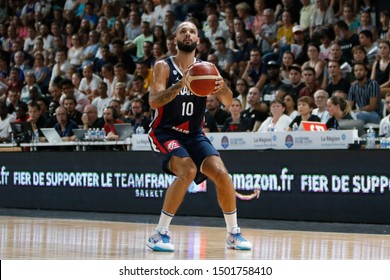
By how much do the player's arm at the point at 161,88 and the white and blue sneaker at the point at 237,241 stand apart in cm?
156

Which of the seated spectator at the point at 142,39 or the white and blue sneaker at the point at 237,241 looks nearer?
the white and blue sneaker at the point at 237,241

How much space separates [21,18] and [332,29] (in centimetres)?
1070

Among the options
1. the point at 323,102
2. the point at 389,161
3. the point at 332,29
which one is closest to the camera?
the point at 389,161

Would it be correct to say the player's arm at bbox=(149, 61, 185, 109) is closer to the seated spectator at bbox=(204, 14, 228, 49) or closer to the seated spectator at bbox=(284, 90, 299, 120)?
the seated spectator at bbox=(284, 90, 299, 120)

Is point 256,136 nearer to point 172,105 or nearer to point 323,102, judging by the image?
point 323,102

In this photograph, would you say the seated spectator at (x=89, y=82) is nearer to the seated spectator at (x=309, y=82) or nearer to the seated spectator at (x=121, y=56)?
the seated spectator at (x=121, y=56)

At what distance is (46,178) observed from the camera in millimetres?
16594

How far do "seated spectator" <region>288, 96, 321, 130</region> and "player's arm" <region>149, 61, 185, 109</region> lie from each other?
5686 mm

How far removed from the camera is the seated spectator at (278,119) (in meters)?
15.2

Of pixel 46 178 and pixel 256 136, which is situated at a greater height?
pixel 256 136

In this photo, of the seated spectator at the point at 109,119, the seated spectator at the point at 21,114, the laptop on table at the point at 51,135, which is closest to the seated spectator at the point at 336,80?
the seated spectator at the point at 109,119
